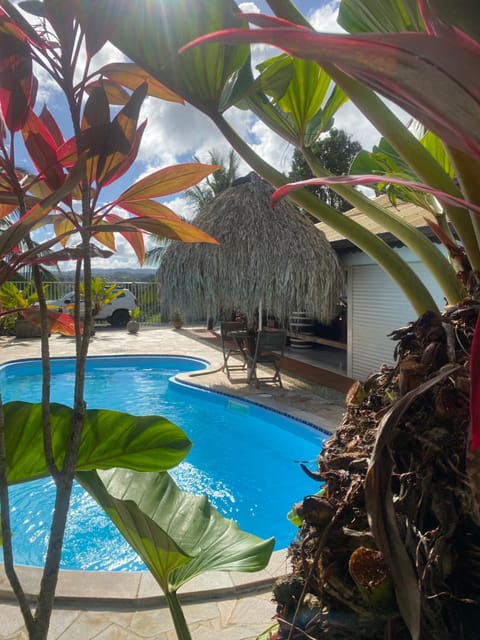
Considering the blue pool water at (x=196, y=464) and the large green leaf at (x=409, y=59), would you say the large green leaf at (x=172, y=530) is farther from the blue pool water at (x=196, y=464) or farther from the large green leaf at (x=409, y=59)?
the blue pool water at (x=196, y=464)

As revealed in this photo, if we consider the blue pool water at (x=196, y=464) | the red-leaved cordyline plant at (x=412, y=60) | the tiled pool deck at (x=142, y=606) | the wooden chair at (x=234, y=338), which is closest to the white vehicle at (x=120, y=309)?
the blue pool water at (x=196, y=464)

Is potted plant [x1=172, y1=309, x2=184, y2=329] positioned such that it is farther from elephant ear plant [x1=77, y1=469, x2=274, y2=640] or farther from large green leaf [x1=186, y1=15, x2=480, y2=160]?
large green leaf [x1=186, y1=15, x2=480, y2=160]

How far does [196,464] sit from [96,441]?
5.14 m

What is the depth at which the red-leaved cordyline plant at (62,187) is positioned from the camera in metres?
0.64

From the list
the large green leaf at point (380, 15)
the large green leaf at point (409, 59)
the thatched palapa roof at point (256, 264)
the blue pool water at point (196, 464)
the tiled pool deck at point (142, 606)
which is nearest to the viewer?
the large green leaf at point (409, 59)

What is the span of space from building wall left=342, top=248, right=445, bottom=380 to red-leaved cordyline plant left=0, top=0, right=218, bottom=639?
23.7ft

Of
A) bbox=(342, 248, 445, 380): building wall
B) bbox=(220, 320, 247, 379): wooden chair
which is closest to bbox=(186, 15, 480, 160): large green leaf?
bbox=(342, 248, 445, 380): building wall

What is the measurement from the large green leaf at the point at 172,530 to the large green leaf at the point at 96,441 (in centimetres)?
6

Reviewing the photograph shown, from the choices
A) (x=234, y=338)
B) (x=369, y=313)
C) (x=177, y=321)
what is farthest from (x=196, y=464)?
(x=177, y=321)

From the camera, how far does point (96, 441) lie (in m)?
0.89

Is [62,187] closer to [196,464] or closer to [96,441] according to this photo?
[96,441]

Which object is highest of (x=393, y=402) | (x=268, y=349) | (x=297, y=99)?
(x=297, y=99)

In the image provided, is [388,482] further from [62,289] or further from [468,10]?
[62,289]

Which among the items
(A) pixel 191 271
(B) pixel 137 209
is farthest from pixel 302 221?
(B) pixel 137 209
